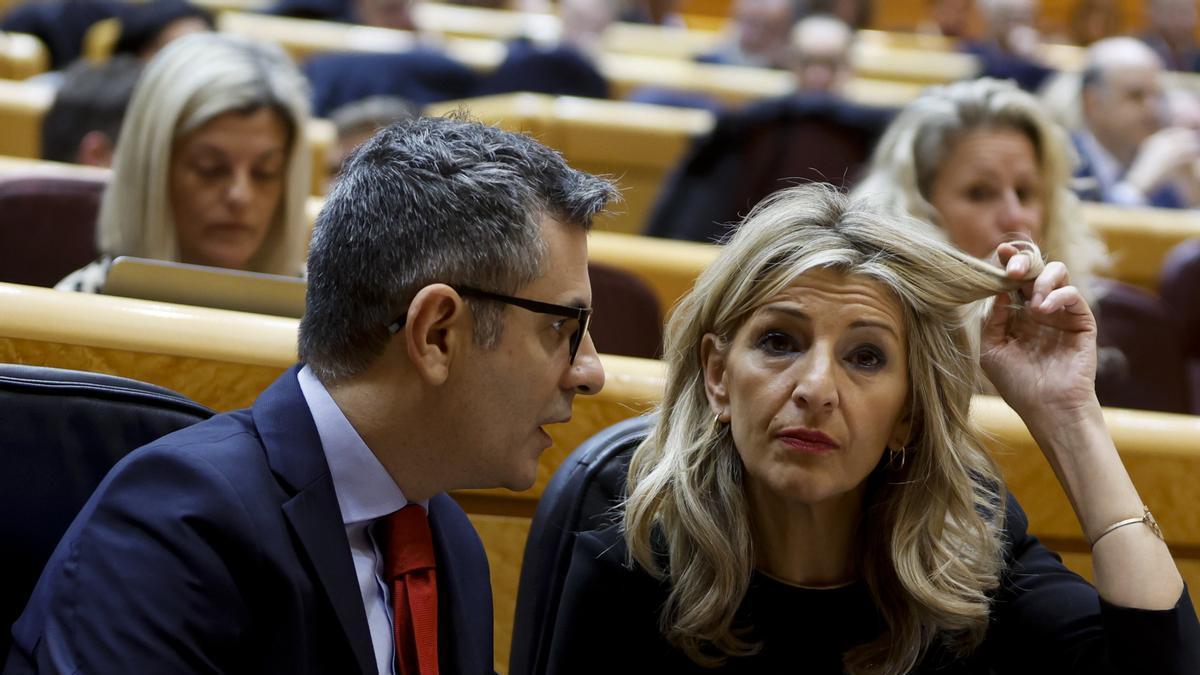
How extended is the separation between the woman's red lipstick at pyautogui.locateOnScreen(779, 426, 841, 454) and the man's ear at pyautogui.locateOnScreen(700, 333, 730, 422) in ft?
0.27

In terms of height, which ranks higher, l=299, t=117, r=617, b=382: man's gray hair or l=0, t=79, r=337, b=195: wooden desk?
l=299, t=117, r=617, b=382: man's gray hair

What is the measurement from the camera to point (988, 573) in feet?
4.15

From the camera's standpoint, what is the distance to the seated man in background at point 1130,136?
150 inches

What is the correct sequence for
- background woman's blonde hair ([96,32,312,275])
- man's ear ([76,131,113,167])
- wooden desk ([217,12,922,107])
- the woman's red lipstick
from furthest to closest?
wooden desk ([217,12,922,107])
man's ear ([76,131,113,167])
background woman's blonde hair ([96,32,312,275])
the woman's red lipstick

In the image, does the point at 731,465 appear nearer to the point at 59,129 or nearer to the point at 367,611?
the point at 367,611

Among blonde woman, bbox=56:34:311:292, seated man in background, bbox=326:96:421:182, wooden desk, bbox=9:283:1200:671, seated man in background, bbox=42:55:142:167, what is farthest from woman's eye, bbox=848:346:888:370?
seated man in background, bbox=42:55:142:167

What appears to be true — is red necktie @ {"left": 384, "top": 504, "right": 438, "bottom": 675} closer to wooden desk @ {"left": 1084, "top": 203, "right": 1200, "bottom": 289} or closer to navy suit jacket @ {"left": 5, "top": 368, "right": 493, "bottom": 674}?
navy suit jacket @ {"left": 5, "top": 368, "right": 493, "bottom": 674}

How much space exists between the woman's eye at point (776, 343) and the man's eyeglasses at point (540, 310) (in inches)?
7.6

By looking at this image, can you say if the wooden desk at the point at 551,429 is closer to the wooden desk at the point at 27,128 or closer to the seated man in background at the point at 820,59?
the wooden desk at the point at 27,128

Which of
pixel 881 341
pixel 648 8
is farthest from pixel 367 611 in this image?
pixel 648 8

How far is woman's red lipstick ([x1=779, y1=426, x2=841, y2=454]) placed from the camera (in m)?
1.21

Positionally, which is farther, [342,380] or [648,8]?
[648,8]

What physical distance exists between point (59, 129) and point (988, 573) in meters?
2.03

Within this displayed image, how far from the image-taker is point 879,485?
1.32 m
